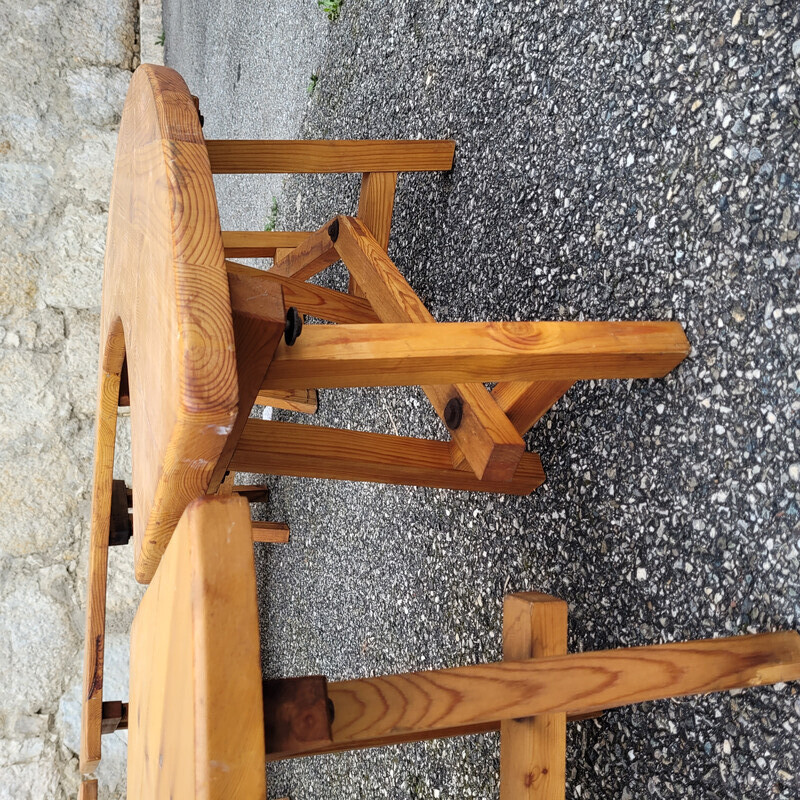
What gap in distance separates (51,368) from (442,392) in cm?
300

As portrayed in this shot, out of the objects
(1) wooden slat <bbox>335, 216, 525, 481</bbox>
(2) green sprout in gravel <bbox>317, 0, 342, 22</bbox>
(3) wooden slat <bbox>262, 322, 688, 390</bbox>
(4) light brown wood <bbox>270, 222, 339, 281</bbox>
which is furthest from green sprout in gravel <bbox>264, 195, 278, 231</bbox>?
(3) wooden slat <bbox>262, 322, 688, 390</bbox>

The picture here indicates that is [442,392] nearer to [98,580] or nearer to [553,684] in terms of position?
[553,684]

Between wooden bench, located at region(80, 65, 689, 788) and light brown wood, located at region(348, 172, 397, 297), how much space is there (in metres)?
0.14

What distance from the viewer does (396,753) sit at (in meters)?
2.20

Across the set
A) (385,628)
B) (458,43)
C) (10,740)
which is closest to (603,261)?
(458,43)

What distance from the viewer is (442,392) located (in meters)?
1.43

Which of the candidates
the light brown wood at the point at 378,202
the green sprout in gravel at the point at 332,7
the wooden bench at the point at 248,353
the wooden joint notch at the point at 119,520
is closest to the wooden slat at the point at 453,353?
the wooden bench at the point at 248,353

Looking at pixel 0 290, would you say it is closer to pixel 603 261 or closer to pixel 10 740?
pixel 10 740

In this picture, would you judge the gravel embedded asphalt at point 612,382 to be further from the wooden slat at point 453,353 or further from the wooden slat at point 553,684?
the wooden slat at point 453,353

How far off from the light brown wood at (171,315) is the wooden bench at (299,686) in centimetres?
8

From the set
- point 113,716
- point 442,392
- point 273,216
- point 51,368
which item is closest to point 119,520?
point 113,716

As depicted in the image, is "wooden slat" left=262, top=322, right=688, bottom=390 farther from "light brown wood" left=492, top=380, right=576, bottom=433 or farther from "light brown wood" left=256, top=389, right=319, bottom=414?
"light brown wood" left=256, top=389, right=319, bottom=414

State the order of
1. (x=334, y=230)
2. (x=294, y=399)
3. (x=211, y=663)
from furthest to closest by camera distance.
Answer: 1. (x=294, y=399)
2. (x=334, y=230)
3. (x=211, y=663)

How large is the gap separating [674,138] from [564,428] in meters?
0.58
